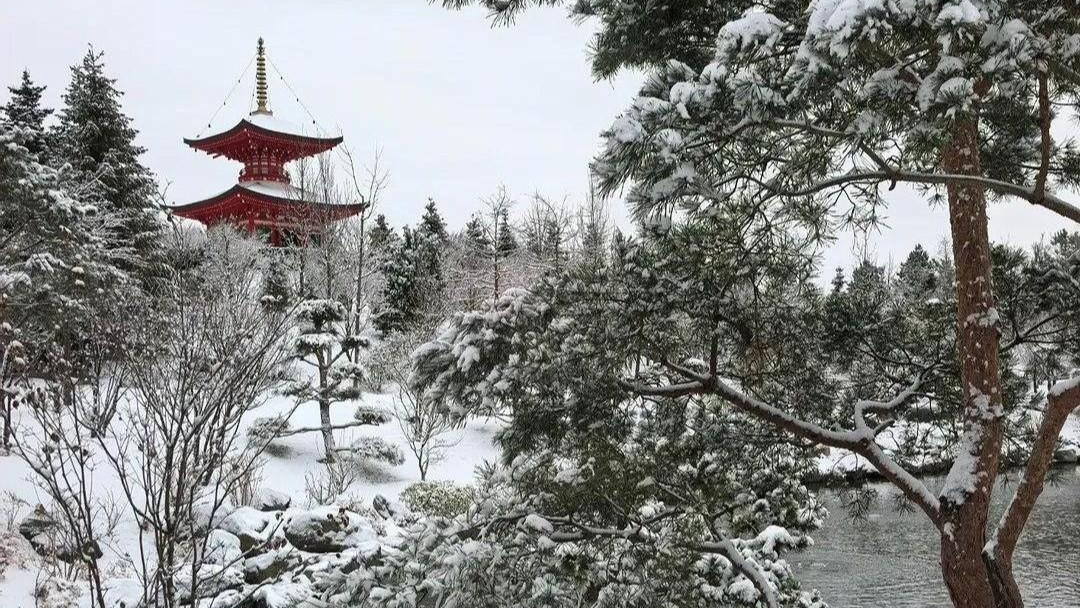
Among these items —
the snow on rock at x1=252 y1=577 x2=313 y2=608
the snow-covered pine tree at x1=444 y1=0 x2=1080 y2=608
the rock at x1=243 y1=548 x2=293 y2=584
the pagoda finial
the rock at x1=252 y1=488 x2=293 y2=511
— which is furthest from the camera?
the pagoda finial

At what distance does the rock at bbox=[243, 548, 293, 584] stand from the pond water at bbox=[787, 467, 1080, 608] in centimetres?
654

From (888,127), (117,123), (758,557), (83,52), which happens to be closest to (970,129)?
(888,127)

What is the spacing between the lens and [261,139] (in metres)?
27.3

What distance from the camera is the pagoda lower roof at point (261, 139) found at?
26.5 metres

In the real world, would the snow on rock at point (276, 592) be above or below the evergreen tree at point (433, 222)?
below

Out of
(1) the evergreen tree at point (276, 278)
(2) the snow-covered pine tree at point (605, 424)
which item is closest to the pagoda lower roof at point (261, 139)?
(1) the evergreen tree at point (276, 278)

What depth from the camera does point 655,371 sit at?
4.96 metres

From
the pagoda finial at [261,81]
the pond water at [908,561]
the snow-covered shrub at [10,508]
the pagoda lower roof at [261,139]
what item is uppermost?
the pagoda finial at [261,81]

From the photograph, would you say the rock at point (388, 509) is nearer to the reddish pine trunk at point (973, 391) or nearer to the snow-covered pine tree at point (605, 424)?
the snow-covered pine tree at point (605, 424)

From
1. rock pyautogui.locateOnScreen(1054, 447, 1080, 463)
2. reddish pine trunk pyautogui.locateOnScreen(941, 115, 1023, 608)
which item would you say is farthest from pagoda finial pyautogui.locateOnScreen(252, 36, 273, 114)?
reddish pine trunk pyautogui.locateOnScreen(941, 115, 1023, 608)

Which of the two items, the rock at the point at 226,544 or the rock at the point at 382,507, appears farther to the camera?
the rock at the point at 382,507

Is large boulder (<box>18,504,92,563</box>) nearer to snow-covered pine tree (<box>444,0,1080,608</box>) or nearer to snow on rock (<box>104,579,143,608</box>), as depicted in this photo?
snow on rock (<box>104,579,143,608</box>)

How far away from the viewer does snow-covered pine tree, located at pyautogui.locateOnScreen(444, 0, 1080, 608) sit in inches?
95.6

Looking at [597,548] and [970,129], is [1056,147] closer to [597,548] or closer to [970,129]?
[970,129]
